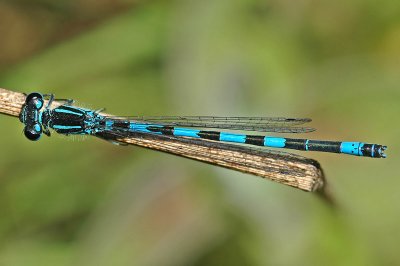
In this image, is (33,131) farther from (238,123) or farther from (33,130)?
(238,123)

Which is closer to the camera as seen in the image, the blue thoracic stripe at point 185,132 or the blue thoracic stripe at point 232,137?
the blue thoracic stripe at point 185,132

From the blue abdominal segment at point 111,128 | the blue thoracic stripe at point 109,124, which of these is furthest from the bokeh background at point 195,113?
the blue thoracic stripe at point 109,124

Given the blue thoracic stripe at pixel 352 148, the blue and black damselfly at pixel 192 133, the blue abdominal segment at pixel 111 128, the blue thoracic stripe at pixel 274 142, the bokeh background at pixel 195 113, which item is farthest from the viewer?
the bokeh background at pixel 195 113

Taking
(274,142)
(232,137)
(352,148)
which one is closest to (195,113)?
(232,137)

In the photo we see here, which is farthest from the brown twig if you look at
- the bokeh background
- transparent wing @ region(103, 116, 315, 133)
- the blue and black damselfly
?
the bokeh background

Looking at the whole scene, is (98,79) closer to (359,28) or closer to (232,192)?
(232,192)

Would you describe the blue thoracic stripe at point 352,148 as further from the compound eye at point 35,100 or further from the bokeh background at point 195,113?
the compound eye at point 35,100

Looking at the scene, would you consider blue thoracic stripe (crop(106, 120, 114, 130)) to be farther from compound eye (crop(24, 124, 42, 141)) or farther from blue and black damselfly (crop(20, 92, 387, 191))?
compound eye (crop(24, 124, 42, 141))

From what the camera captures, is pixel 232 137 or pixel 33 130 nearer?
pixel 33 130
